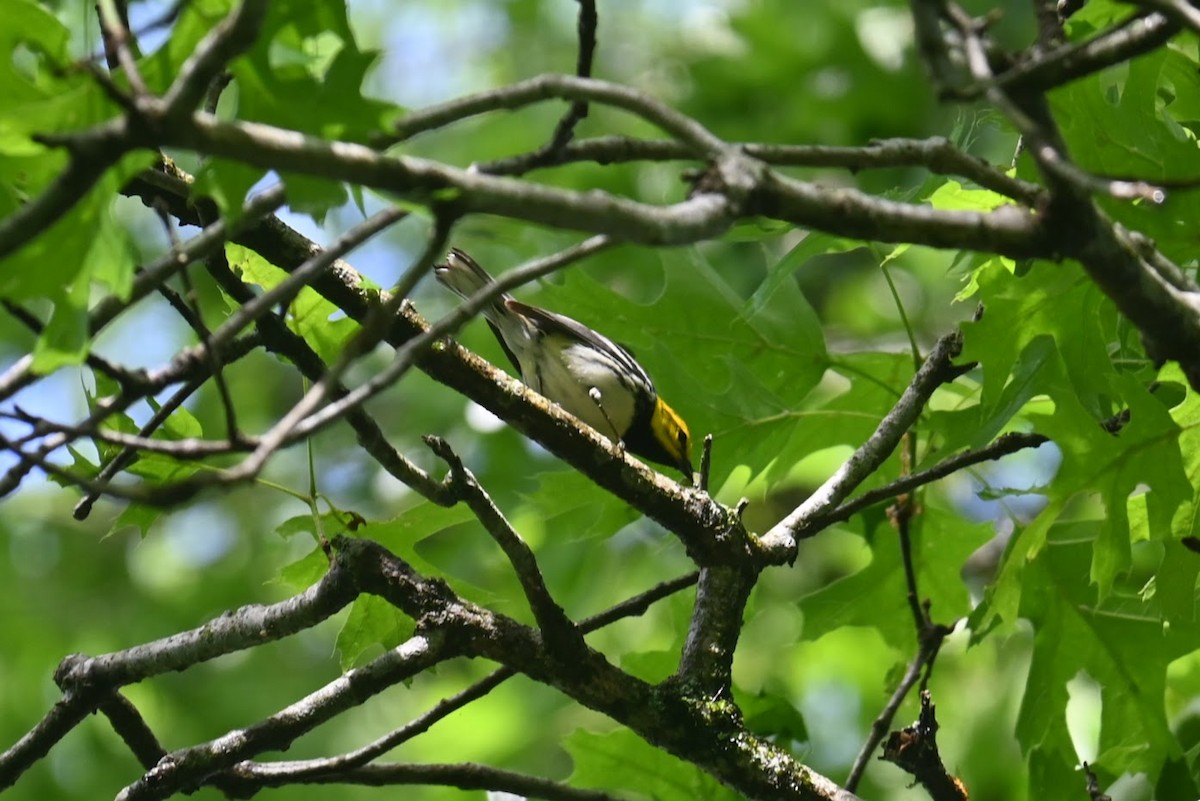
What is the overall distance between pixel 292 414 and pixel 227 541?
7.64 metres

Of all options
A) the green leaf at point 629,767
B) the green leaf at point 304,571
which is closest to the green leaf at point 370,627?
the green leaf at point 304,571

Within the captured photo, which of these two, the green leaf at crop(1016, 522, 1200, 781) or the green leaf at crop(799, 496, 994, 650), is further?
the green leaf at crop(799, 496, 994, 650)

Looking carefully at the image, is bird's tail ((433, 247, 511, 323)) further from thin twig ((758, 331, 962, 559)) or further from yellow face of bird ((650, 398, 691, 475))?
thin twig ((758, 331, 962, 559))

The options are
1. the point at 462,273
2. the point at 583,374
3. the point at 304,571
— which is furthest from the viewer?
the point at 583,374

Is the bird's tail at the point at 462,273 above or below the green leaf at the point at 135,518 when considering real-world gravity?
above

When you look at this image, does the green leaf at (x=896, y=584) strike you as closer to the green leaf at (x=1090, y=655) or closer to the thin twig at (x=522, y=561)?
the green leaf at (x=1090, y=655)

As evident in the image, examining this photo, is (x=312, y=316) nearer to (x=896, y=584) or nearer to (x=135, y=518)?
(x=135, y=518)

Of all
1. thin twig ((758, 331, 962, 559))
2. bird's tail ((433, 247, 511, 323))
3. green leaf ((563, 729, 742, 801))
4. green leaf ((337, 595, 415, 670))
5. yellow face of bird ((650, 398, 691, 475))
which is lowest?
green leaf ((563, 729, 742, 801))

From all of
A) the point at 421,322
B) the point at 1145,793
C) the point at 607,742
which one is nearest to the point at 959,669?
the point at 1145,793

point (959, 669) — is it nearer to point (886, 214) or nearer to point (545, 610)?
point (545, 610)

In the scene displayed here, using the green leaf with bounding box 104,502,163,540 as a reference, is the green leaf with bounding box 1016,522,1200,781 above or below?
below

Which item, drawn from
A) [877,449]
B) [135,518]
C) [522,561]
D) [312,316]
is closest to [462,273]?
[312,316]

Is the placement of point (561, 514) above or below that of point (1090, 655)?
above

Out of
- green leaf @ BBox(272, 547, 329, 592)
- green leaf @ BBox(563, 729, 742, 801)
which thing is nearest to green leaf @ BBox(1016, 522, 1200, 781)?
green leaf @ BBox(563, 729, 742, 801)
